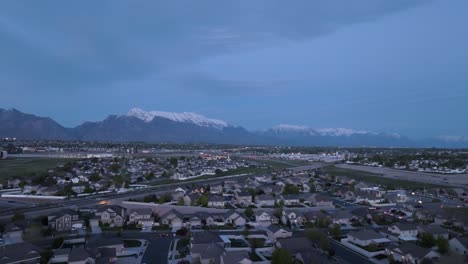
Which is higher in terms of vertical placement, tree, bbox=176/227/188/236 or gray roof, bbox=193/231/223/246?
gray roof, bbox=193/231/223/246

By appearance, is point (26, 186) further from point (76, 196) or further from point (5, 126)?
point (5, 126)

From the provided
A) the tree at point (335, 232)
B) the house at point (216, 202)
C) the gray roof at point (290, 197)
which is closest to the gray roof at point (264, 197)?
the gray roof at point (290, 197)

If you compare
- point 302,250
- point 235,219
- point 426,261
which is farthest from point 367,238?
point 235,219

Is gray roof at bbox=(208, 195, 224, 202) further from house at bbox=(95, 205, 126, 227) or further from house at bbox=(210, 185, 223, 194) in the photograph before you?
house at bbox=(95, 205, 126, 227)

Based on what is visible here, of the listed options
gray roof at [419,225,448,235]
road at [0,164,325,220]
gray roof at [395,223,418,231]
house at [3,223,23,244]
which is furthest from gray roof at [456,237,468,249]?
road at [0,164,325,220]

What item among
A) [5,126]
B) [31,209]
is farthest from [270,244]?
[5,126]
